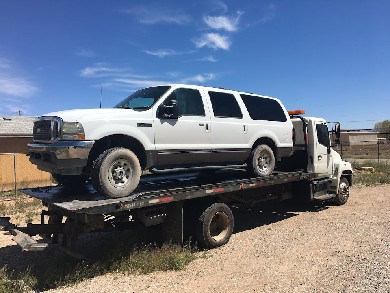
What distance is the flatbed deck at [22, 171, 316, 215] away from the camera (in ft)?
17.1

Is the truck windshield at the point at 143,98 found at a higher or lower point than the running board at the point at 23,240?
higher

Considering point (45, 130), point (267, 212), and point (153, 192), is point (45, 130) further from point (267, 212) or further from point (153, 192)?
point (267, 212)

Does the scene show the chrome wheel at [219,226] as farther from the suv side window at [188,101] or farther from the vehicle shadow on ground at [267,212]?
the suv side window at [188,101]

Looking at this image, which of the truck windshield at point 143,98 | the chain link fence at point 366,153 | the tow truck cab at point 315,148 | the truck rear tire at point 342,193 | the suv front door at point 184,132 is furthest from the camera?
the chain link fence at point 366,153

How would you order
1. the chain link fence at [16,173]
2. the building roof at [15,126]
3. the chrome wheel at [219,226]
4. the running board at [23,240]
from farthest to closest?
the building roof at [15,126], the chain link fence at [16,173], the chrome wheel at [219,226], the running board at [23,240]

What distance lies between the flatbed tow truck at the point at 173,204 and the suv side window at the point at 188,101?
4.39 feet

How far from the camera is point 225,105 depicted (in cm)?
752

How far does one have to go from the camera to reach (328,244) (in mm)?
7062

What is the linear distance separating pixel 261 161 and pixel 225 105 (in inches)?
62.5

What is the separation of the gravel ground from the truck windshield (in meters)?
2.70

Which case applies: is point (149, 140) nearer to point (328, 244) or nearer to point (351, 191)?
point (328, 244)

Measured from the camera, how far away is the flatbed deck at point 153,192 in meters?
5.21

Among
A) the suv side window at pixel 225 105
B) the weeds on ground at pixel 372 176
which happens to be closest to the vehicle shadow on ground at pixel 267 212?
the suv side window at pixel 225 105

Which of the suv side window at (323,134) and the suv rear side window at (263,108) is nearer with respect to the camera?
the suv rear side window at (263,108)
